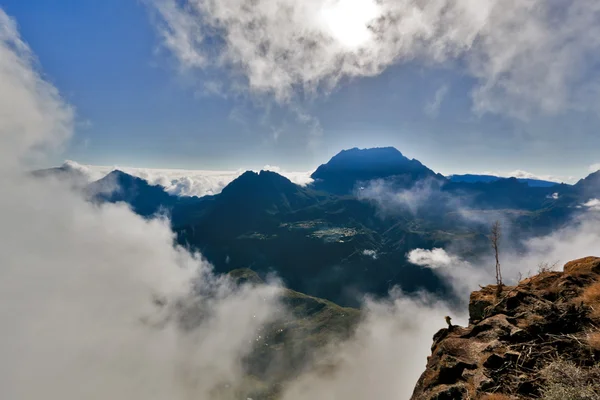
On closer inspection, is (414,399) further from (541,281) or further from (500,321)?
(541,281)

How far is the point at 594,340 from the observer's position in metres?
21.8

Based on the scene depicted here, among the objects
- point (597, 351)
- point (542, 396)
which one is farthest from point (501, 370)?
point (597, 351)

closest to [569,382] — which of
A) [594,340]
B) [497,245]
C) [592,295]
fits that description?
[594,340]

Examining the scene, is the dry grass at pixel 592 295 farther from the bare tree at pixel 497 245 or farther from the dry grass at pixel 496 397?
the dry grass at pixel 496 397

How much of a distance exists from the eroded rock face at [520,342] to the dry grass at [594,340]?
0.18 metres

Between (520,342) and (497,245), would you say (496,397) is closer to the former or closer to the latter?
(520,342)

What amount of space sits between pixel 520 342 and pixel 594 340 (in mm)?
4892

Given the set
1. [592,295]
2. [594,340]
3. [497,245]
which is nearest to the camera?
[594,340]

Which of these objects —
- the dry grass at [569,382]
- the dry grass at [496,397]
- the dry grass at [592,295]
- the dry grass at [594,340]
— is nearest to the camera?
the dry grass at [569,382]

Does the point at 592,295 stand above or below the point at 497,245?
below

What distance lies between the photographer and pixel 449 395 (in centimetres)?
2225

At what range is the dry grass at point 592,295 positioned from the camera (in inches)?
1038

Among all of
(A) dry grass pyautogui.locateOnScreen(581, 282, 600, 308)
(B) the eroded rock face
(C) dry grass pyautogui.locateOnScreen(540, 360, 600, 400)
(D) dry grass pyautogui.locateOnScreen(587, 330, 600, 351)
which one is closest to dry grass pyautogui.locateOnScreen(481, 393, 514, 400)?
(B) the eroded rock face

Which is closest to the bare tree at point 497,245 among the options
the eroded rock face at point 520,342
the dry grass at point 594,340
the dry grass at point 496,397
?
the eroded rock face at point 520,342
